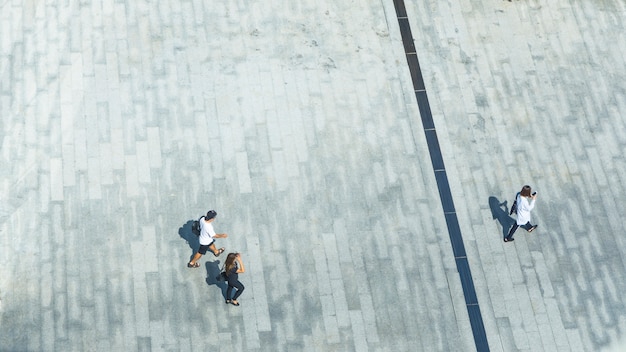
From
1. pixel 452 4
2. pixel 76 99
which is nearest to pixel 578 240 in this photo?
pixel 452 4

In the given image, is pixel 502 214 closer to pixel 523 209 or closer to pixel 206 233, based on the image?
pixel 523 209

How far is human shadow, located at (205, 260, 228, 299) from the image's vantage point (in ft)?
49.6

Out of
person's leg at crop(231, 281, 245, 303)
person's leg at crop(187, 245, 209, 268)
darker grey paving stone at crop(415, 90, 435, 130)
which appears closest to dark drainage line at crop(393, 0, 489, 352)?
darker grey paving stone at crop(415, 90, 435, 130)

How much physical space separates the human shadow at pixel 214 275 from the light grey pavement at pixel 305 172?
0.32ft

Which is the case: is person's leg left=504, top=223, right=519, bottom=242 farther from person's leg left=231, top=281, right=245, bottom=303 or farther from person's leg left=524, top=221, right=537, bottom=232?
person's leg left=231, top=281, right=245, bottom=303

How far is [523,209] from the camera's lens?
601 inches

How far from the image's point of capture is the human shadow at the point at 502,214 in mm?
16219

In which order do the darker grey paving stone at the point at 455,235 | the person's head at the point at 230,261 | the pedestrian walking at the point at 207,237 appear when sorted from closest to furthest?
the person's head at the point at 230,261 < the pedestrian walking at the point at 207,237 < the darker grey paving stone at the point at 455,235

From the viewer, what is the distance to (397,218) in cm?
1606

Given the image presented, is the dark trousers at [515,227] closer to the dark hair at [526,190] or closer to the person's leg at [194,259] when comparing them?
the dark hair at [526,190]

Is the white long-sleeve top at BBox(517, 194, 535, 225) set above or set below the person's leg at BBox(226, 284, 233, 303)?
above

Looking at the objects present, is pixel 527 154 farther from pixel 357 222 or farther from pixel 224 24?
pixel 224 24

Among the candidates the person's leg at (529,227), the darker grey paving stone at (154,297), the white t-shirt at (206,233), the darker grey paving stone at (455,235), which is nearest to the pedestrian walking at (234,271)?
the white t-shirt at (206,233)

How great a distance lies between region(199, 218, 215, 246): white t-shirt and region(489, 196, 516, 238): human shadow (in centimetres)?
587
